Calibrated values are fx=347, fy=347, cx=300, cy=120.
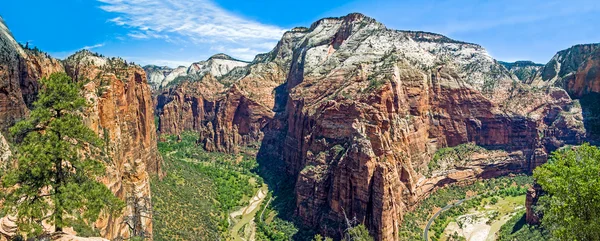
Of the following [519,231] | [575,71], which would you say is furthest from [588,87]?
[519,231]

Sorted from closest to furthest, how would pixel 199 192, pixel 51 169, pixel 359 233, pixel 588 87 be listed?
pixel 51 169, pixel 359 233, pixel 199 192, pixel 588 87

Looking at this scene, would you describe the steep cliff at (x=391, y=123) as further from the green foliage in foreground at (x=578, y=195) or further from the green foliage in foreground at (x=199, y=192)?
the green foliage in foreground at (x=578, y=195)

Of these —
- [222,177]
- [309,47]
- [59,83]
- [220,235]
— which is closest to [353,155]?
[220,235]

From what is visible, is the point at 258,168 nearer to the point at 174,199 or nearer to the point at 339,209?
the point at 174,199

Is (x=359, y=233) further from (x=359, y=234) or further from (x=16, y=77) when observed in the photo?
(x=16, y=77)

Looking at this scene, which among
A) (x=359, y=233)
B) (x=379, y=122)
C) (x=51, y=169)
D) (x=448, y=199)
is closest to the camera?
(x=51, y=169)

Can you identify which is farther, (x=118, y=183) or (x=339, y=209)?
(x=339, y=209)

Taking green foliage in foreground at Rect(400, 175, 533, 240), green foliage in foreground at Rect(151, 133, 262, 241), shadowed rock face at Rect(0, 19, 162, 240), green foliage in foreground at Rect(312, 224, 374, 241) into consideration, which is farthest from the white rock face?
shadowed rock face at Rect(0, 19, 162, 240)
